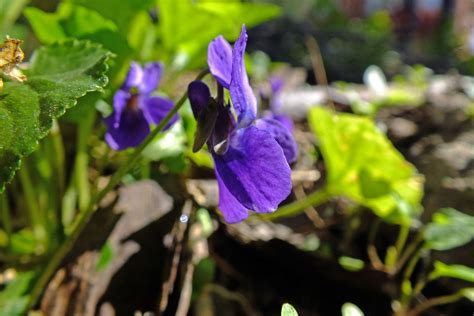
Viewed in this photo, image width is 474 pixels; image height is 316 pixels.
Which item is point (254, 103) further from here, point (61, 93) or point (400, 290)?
point (400, 290)

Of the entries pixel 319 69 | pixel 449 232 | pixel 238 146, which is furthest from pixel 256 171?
pixel 319 69

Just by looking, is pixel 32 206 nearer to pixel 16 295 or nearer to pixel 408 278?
pixel 16 295

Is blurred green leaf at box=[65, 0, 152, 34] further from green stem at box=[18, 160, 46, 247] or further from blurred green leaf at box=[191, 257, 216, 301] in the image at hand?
blurred green leaf at box=[191, 257, 216, 301]

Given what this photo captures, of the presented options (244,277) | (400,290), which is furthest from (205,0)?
(400,290)

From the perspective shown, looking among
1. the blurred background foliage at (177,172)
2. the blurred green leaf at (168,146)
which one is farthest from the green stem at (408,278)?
the blurred green leaf at (168,146)

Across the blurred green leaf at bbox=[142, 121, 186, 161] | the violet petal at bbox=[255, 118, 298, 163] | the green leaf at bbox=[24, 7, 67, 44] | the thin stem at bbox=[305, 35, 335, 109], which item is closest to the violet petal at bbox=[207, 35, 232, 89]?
the violet petal at bbox=[255, 118, 298, 163]

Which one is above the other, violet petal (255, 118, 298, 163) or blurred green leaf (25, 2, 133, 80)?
blurred green leaf (25, 2, 133, 80)
